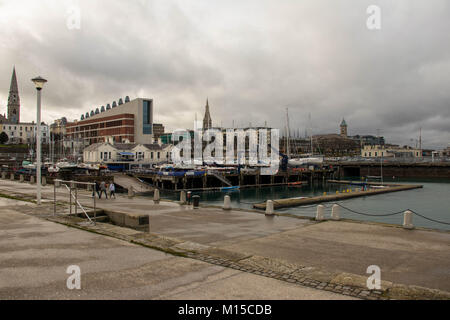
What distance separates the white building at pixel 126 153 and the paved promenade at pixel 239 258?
65220 millimetres

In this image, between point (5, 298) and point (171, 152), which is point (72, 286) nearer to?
point (5, 298)

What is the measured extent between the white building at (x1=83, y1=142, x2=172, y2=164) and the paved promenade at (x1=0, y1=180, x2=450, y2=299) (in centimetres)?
6522

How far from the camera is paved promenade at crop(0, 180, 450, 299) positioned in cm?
700

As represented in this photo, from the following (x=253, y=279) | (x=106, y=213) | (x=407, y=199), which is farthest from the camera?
(x=407, y=199)

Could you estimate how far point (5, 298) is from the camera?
6227mm

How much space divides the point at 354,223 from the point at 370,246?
5.36m

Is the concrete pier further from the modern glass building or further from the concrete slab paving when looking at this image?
the modern glass building

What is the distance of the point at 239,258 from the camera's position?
374 inches

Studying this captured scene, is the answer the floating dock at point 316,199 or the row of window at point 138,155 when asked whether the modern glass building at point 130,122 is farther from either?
the floating dock at point 316,199

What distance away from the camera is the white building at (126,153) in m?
79.2

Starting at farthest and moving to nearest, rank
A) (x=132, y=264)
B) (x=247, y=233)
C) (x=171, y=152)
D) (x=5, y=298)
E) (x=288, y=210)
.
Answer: (x=171, y=152) → (x=288, y=210) → (x=247, y=233) → (x=132, y=264) → (x=5, y=298)

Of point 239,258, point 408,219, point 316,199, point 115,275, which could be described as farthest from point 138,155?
point 115,275

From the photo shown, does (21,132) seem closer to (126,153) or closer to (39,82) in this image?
(126,153)
